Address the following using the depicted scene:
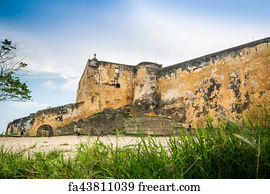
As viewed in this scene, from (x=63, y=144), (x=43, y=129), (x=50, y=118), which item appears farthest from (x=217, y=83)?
(x=43, y=129)

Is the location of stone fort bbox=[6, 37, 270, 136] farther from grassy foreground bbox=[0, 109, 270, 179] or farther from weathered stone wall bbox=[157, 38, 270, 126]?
grassy foreground bbox=[0, 109, 270, 179]

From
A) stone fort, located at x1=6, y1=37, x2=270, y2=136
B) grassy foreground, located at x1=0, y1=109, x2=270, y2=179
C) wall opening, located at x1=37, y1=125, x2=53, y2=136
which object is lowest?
wall opening, located at x1=37, y1=125, x2=53, y2=136

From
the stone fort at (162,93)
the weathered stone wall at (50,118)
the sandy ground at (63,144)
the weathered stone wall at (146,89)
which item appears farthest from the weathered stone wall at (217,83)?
the weathered stone wall at (50,118)

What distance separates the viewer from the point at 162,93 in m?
15.1

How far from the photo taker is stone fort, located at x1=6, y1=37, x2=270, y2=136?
1056 cm

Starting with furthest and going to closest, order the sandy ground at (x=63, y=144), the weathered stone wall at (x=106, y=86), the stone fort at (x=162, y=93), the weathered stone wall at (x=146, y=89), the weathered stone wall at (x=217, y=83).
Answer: the weathered stone wall at (x=106, y=86) < the weathered stone wall at (x=146, y=89) < the stone fort at (x=162, y=93) < the weathered stone wall at (x=217, y=83) < the sandy ground at (x=63, y=144)

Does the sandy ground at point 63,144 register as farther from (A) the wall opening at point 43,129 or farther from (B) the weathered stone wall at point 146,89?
(B) the weathered stone wall at point 146,89

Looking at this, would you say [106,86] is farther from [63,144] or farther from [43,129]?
[63,144]

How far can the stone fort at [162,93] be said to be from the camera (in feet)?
34.7

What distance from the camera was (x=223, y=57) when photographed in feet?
38.7

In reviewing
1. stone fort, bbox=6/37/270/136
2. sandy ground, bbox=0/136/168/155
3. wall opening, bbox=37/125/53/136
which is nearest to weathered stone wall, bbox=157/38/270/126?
stone fort, bbox=6/37/270/136

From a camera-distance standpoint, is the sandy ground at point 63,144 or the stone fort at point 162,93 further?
the stone fort at point 162,93

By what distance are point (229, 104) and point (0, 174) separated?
38.5 ft

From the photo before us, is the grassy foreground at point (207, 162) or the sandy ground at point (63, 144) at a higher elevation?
the grassy foreground at point (207, 162)
